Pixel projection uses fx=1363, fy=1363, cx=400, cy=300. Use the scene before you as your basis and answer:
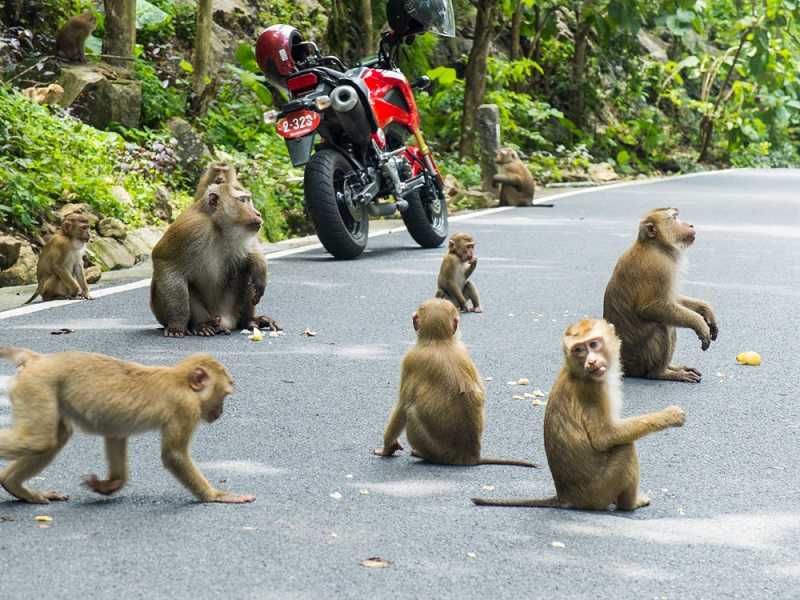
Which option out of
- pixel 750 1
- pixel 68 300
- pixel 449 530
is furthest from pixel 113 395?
pixel 750 1

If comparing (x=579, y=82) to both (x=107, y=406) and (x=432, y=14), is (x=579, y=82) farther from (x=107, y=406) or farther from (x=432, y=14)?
(x=107, y=406)

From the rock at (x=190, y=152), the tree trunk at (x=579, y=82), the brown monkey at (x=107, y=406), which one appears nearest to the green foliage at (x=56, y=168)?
the rock at (x=190, y=152)

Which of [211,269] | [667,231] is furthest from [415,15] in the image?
[667,231]

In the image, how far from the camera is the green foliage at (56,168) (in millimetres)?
11664

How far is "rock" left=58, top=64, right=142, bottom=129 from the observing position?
635 inches

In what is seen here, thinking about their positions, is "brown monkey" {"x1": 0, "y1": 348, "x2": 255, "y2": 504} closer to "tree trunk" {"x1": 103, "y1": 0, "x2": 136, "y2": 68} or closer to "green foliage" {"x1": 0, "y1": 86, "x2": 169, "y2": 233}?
"green foliage" {"x1": 0, "y1": 86, "x2": 169, "y2": 233}

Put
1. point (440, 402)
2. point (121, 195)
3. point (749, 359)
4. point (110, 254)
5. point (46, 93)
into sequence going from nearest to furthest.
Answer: point (440, 402), point (749, 359), point (110, 254), point (121, 195), point (46, 93)

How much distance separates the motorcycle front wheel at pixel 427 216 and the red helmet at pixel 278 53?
1637 mm

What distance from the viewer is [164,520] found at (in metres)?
4.72

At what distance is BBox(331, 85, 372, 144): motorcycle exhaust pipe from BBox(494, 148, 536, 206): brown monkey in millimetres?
6059

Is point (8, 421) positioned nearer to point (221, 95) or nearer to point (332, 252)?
point (332, 252)

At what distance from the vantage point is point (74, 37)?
17047 mm

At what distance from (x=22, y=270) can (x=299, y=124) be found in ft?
8.79

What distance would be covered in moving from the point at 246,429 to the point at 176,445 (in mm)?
1279
